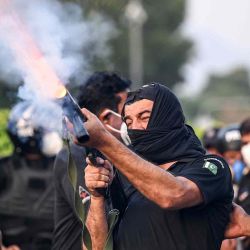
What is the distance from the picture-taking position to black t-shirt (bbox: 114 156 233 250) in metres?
4.43

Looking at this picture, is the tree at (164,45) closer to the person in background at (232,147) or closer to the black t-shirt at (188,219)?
the person in background at (232,147)

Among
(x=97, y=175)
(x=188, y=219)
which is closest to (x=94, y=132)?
(x=97, y=175)

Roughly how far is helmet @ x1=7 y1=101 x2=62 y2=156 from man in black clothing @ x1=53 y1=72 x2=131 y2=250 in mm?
1150

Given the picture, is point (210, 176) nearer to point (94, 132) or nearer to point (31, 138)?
point (94, 132)

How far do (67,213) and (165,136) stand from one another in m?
1.32

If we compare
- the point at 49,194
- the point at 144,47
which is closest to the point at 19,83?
the point at 49,194

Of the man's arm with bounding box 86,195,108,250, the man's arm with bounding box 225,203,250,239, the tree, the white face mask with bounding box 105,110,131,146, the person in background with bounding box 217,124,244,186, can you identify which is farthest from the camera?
the tree

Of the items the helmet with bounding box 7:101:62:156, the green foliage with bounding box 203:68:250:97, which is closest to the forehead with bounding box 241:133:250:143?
the helmet with bounding box 7:101:62:156

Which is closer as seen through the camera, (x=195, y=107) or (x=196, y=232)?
(x=196, y=232)

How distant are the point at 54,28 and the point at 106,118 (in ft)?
3.29

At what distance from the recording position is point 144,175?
4.21 m

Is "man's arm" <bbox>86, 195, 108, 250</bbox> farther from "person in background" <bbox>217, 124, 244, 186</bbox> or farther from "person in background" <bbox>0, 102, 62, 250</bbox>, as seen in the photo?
"person in background" <bbox>217, 124, 244, 186</bbox>

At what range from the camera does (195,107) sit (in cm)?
9131

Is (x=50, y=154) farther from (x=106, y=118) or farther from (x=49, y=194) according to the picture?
(x=106, y=118)
